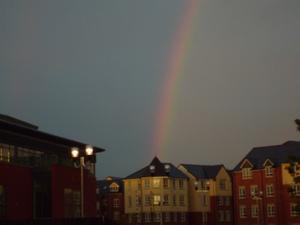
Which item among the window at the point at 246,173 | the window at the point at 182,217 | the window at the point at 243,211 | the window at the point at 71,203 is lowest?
the window at the point at 182,217

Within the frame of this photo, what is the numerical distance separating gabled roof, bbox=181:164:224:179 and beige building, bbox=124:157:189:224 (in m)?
2.57

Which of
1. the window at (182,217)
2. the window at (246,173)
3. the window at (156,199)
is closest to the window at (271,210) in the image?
the window at (246,173)

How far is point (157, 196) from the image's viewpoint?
112500 mm

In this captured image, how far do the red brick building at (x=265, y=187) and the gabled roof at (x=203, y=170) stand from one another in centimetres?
729

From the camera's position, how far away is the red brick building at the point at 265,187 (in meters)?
100

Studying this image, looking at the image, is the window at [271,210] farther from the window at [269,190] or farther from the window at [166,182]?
the window at [166,182]

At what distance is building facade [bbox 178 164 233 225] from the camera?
114250 mm

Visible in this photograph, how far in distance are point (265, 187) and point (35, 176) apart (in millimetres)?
55086

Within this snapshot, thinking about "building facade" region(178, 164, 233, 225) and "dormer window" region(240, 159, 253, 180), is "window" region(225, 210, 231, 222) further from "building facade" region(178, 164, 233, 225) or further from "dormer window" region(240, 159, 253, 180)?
"dormer window" region(240, 159, 253, 180)

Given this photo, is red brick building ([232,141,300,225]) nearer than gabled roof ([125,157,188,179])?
Yes

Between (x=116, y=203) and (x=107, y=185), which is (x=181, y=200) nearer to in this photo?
(x=116, y=203)

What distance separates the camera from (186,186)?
382 feet

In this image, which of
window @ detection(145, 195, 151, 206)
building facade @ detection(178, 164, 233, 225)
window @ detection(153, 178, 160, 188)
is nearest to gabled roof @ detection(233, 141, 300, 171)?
building facade @ detection(178, 164, 233, 225)

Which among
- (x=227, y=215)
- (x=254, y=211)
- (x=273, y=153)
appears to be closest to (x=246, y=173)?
(x=273, y=153)
